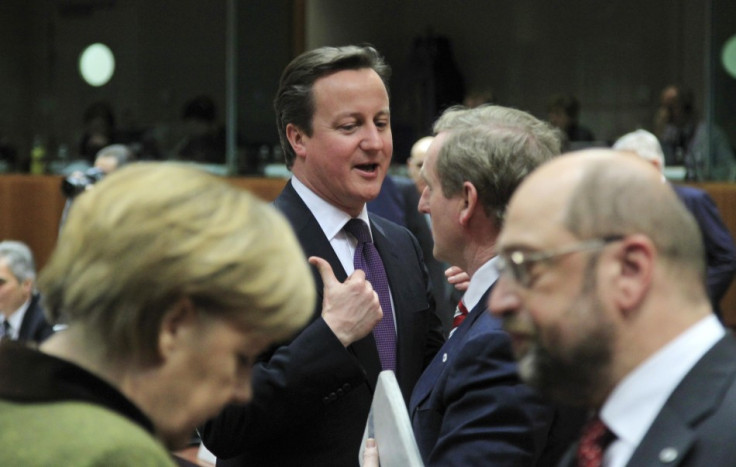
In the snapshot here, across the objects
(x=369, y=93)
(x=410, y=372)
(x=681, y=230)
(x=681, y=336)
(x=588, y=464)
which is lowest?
(x=410, y=372)

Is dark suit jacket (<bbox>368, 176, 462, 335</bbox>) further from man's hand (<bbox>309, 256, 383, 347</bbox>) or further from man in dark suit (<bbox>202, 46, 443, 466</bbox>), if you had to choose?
man's hand (<bbox>309, 256, 383, 347</bbox>)

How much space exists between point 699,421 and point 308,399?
1114 millimetres

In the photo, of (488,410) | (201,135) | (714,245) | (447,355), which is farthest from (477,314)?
(201,135)

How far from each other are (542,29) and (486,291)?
363 inches

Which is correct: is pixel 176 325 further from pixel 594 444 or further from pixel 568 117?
pixel 568 117

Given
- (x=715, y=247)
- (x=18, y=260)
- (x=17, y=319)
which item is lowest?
(x=17, y=319)

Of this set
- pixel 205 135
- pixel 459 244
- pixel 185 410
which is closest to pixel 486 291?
pixel 459 244

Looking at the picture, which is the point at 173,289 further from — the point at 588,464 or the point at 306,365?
the point at 306,365

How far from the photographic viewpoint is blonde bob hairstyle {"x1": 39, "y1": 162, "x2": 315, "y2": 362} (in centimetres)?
133

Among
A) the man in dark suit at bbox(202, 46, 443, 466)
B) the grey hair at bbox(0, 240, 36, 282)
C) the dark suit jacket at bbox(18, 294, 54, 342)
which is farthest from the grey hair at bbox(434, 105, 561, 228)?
the grey hair at bbox(0, 240, 36, 282)

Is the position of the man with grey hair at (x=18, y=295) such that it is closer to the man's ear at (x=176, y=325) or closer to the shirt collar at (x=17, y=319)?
the shirt collar at (x=17, y=319)

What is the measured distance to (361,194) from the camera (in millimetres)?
2695

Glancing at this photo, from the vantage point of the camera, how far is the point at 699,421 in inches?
55.7

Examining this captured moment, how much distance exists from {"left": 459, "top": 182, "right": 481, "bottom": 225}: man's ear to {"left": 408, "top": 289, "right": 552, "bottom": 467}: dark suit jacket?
251mm
